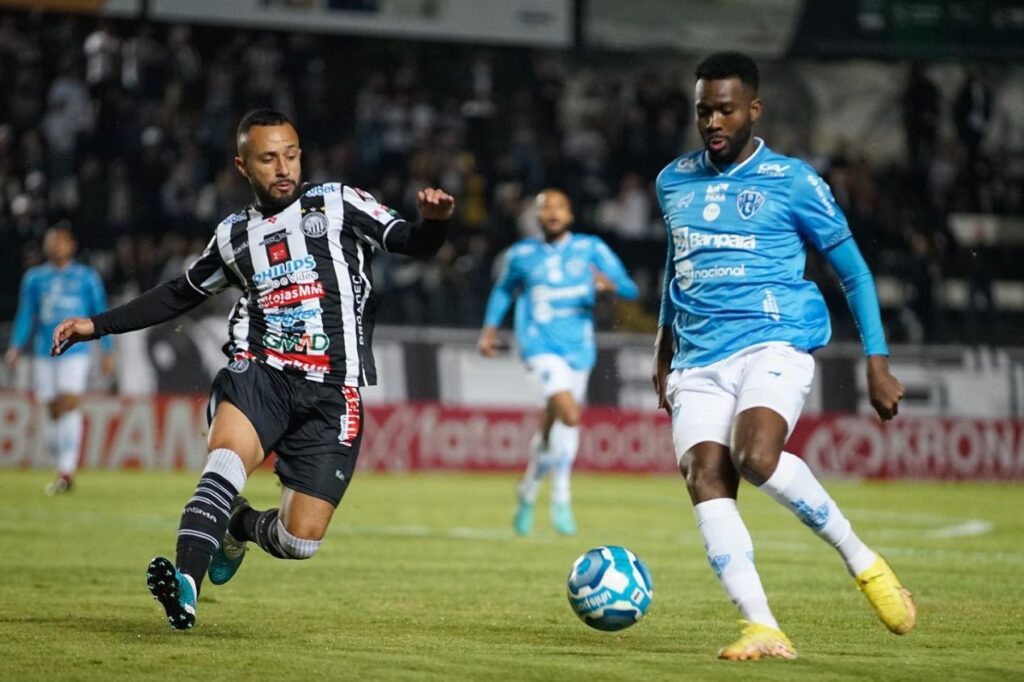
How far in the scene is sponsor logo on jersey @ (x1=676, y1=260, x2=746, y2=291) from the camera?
6.43m

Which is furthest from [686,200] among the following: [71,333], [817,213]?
[71,333]

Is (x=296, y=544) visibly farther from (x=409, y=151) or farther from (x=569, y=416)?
(x=409, y=151)

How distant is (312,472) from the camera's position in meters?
7.22

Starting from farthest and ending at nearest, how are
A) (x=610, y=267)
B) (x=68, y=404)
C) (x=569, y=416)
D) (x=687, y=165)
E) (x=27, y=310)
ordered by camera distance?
(x=27, y=310)
(x=68, y=404)
(x=610, y=267)
(x=569, y=416)
(x=687, y=165)

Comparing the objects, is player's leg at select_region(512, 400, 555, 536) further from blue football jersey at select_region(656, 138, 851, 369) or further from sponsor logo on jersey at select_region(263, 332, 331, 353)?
blue football jersey at select_region(656, 138, 851, 369)

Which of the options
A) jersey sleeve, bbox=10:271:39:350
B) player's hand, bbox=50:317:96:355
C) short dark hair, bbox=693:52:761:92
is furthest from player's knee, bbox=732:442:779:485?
jersey sleeve, bbox=10:271:39:350

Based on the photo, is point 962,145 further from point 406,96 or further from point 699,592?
point 699,592

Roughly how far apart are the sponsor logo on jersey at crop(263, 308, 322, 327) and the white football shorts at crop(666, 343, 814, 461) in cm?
170

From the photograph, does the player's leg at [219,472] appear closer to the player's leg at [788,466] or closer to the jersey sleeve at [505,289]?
the player's leg at [788,466]

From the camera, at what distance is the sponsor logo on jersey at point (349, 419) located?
286 inches

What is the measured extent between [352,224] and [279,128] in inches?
20.7

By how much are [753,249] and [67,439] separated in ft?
38.4

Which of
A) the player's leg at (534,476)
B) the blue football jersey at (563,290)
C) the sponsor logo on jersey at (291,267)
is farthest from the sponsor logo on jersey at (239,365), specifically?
the blue football jersey at (563,290)

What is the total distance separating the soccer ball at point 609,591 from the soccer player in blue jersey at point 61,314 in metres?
11.0
